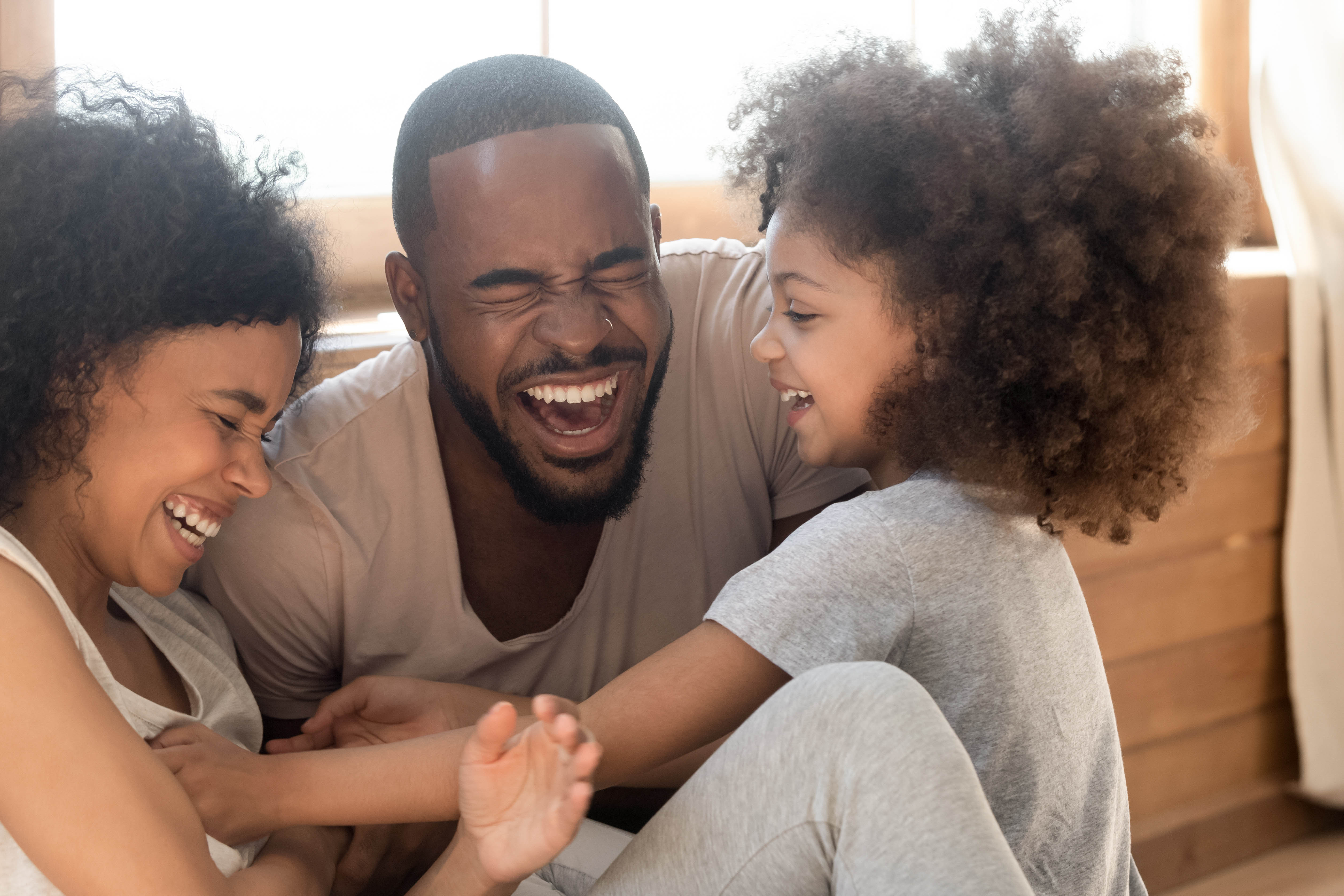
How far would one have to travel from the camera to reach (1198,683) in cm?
196

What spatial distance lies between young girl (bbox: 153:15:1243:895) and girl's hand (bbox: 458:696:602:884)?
87 millimetres

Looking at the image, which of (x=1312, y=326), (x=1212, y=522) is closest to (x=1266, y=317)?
(x=1312, y=326)

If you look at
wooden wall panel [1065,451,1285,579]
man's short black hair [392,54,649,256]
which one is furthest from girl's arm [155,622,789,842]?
wooden wall panel [1065,451,1285,579]

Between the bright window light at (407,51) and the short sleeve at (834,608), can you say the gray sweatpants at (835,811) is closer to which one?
the short sleeve at (834,608)

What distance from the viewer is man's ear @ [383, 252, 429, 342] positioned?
4.21ft

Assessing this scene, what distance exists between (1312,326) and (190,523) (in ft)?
5.81

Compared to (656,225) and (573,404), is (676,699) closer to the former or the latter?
(573,404)

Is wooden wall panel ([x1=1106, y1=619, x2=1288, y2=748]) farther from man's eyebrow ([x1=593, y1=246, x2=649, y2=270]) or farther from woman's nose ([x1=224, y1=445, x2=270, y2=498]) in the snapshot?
woman's nose ([x1=224, y1=445, x2=270, y2=498])

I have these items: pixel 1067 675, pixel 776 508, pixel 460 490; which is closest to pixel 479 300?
pixel 460 490

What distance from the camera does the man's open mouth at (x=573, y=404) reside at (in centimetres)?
124

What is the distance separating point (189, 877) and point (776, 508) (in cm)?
81

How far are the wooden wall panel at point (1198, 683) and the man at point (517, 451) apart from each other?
0.83 metres

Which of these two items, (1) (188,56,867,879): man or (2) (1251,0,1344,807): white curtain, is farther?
(2) (1251,0,1344,807): white curtain

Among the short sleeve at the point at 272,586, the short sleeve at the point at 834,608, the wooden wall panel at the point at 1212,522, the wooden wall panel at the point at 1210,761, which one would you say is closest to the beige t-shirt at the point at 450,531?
the short sleeve at the point at 272,586
